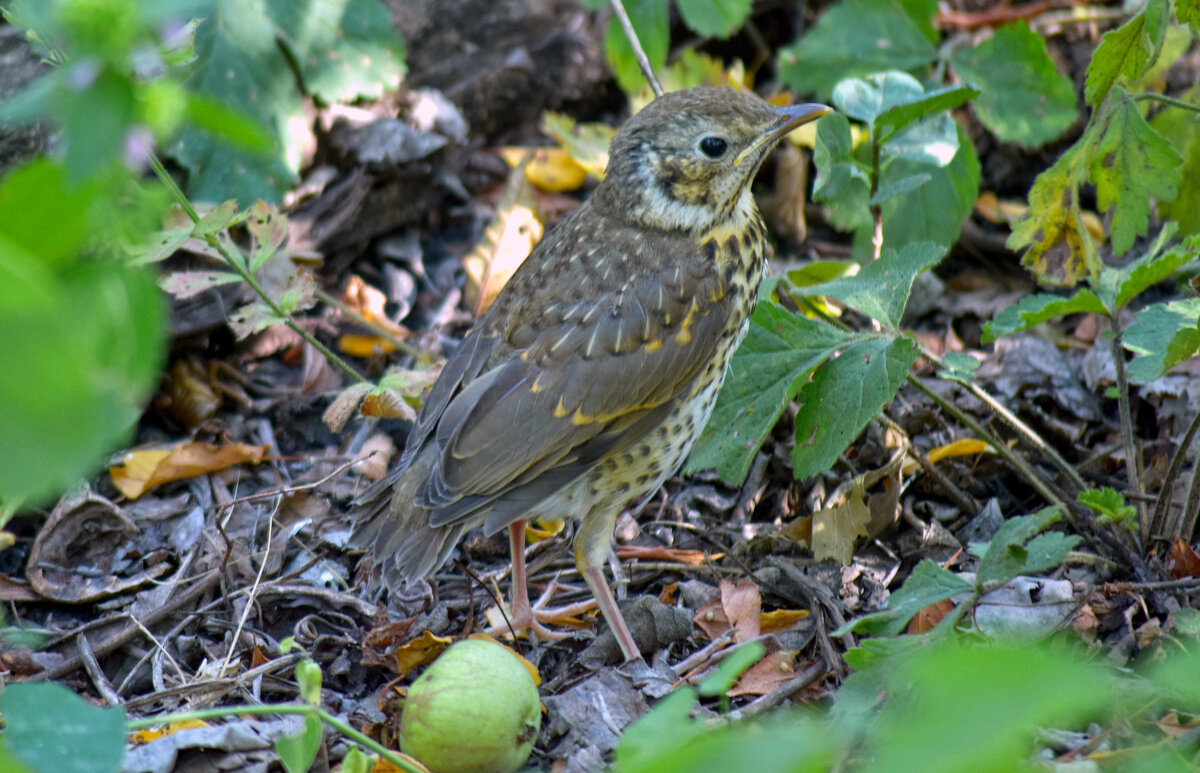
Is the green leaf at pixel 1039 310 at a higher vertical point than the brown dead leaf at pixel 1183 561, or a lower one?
higher

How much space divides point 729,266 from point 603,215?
1.61ft

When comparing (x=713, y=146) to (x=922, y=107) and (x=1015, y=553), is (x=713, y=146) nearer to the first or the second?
(x=922, y=107)

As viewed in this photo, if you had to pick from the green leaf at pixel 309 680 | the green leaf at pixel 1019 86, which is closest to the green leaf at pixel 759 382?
the green leaf at pixel 309 680

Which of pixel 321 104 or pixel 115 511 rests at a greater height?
pixel 321 104

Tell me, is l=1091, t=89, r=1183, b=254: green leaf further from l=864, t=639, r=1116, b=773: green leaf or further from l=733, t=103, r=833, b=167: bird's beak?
l=864, t=639, r=1116, b=773: green leaf

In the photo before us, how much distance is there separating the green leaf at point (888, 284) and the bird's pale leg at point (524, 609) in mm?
1295

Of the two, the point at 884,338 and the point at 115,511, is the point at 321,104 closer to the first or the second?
the point at 115,511

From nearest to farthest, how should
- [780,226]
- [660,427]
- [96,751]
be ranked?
1. [96,751]
2. [660,427]
3. [780,226]

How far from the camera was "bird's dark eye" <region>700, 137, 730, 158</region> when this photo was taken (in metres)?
3.68

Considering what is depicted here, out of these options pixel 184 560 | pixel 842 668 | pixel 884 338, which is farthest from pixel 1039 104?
pixel 184 560

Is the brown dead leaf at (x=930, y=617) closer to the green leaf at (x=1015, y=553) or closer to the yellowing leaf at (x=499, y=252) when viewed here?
the green leaf at (x=1015, y=553)

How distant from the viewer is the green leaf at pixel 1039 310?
3.13 m

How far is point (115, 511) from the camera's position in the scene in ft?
13.5

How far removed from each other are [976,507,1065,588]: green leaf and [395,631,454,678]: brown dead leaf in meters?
1.64
